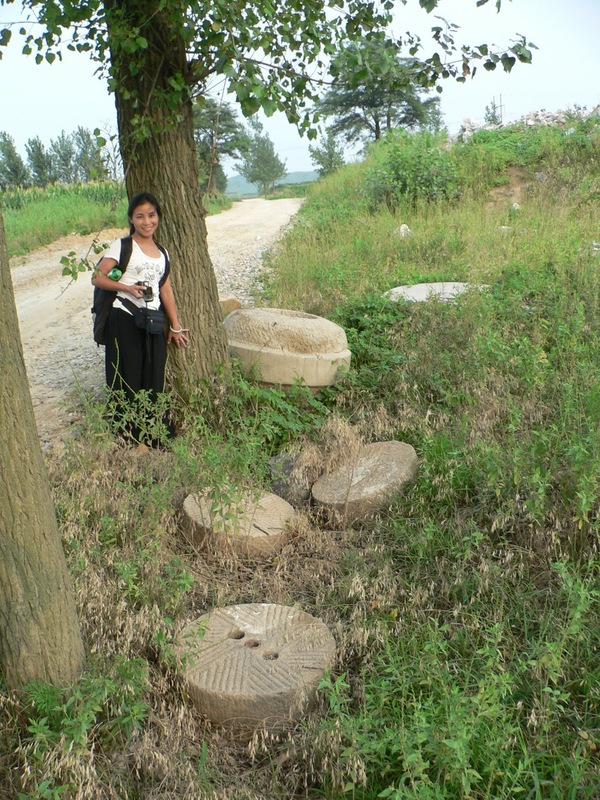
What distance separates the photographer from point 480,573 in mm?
3596

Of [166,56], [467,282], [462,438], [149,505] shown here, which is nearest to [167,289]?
[166,56]

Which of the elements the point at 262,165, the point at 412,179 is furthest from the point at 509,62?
the point at 262,165

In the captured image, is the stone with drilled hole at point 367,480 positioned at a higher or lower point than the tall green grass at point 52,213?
lower

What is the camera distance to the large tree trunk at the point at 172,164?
201 inches

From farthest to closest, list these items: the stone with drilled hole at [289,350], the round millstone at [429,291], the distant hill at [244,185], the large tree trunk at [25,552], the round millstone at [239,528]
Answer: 1. the distant hill at [244,185]
2. the round millstone at [429,291]
3. the stone with drilled hole at [289,350]
4. the round millstone at [239,528]
5. the large tree trunk at [25,552]

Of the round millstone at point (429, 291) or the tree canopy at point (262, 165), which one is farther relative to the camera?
the tree canopy at point (262, 165)

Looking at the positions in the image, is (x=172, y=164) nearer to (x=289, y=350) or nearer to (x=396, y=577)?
(x=289, y=350)

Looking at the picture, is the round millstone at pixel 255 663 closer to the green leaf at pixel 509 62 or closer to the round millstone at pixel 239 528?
the round millstone at pixel 239 528

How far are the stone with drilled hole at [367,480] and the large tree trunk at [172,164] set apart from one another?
1493 millimetres

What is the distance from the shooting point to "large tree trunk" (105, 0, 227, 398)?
5109 millimetres

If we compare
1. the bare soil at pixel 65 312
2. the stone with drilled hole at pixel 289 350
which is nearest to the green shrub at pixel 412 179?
the bare soil at pixel 65 312

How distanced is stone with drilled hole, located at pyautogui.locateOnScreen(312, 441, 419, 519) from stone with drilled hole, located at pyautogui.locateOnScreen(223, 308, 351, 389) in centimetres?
107

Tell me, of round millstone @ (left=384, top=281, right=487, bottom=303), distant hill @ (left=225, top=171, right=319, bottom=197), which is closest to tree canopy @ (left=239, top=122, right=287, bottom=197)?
distant hill @ (left=225, top=171, right=319, bottom=197)

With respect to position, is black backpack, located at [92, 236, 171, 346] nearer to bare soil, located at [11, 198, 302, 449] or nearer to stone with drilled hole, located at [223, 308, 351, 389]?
bare soil, located at [11, 198, 302, 449]
